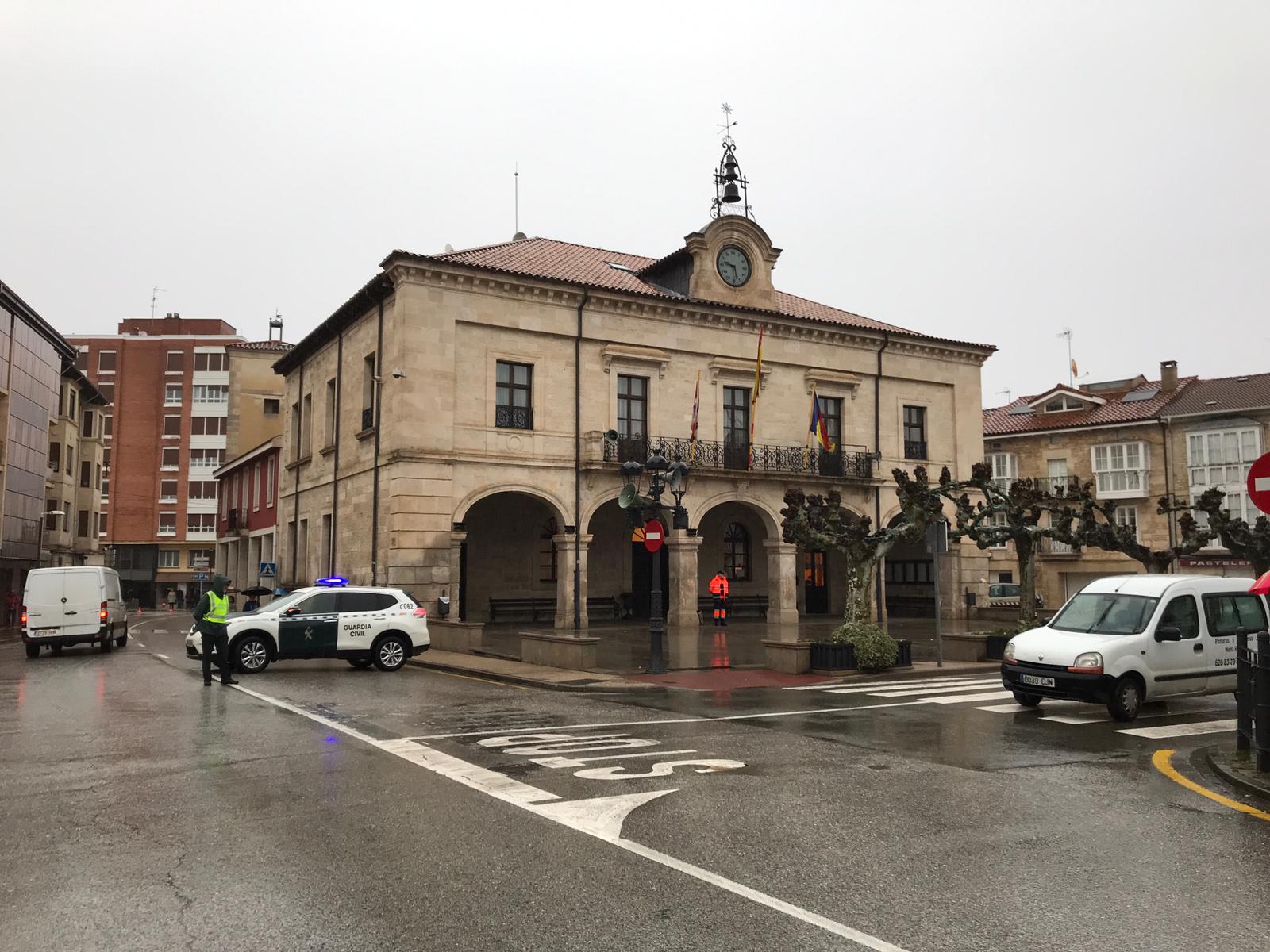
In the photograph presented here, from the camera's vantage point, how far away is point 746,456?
1244 inches

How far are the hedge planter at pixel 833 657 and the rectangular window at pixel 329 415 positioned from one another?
20.9m

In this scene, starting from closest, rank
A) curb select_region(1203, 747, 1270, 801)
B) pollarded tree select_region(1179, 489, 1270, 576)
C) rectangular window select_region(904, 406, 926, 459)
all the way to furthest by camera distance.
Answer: curb select_region(1203, 747, 1270, 801), pollarded tree select_region(1179, 489, 1270, 576), rectangular window select_region(904, 406, 926, 459)

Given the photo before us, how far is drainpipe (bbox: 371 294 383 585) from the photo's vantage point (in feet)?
89.3

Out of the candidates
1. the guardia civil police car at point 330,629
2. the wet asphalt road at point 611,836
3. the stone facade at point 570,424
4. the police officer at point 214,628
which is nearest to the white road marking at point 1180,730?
the wet asphalt road at point 611,836

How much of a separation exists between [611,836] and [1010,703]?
871 centimetres

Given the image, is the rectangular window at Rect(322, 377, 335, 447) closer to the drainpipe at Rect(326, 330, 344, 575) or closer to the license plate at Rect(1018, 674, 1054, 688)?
the drainpipe at Rect(326, 330, 344, 575)

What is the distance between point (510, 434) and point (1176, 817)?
2254cm

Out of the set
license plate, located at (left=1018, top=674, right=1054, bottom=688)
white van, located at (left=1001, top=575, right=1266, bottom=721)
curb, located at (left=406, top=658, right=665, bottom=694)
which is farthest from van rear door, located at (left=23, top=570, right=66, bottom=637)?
license plate, located at (left=1018, top=674, right=1054, bottom=688)

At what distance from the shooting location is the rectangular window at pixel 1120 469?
1820 inches

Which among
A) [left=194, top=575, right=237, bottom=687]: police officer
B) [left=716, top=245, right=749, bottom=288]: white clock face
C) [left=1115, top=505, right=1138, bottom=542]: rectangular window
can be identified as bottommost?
[left=194, top=575, right=237, bottom=687]: police officer

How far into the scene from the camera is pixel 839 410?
34.2m

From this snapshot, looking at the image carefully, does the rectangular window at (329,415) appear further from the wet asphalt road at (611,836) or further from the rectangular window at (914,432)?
the wet asphalt road at (611,836)

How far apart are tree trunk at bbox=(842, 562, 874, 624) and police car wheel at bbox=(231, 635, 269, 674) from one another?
10241 mm

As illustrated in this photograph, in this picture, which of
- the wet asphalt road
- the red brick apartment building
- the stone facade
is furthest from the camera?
the red brick apartment building
